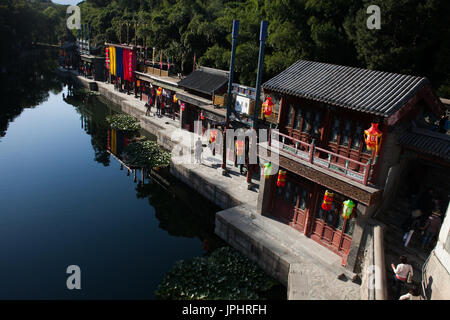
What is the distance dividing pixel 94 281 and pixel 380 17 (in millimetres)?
20205

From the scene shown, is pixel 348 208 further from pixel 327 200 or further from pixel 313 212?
pixel 313 212

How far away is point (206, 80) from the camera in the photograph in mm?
28047

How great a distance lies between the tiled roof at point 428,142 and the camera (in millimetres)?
11117

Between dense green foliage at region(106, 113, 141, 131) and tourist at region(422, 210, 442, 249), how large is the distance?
27.3m

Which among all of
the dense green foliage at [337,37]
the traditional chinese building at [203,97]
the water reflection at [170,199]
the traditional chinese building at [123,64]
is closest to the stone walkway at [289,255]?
the water reflection at [170,199]

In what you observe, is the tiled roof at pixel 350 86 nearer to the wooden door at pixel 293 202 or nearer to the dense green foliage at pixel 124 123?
the wooden door at pixel 293 202

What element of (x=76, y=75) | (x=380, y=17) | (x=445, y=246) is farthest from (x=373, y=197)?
(x=76, y=75)

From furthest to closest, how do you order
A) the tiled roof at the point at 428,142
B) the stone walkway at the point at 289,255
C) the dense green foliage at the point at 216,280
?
the dense green foliage at the point at 216,280 < the stone walkway at the point at 289,255 < the tiled roof at the point at 428,142

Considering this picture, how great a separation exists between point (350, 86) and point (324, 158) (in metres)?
3.25

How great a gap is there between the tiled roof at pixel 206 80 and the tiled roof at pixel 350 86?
39.7 feet

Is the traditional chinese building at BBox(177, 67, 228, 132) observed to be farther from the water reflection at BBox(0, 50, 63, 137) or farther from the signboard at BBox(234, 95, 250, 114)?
the water reflection at BBox(0, 50, 63, 137)

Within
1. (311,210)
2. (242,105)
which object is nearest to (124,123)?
(242,105)

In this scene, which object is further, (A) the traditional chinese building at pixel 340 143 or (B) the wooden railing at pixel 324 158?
(B) the wooden railing at pixel 324 158

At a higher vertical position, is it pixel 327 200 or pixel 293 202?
pixel 327 200
